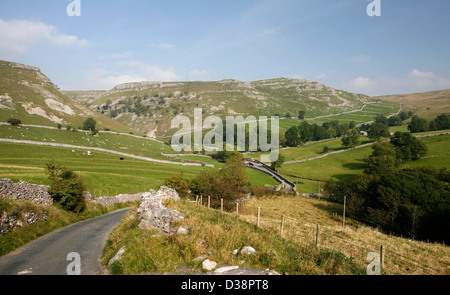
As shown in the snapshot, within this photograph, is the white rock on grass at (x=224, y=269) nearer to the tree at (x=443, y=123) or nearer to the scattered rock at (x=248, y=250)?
the scattered rock at (x=248, y=250)

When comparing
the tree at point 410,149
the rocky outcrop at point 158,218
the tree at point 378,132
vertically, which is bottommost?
the tree at point 410,149

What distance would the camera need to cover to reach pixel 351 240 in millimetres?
17344

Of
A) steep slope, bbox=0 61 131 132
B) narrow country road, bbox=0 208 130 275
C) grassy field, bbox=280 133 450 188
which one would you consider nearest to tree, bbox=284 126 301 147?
grassy field, bbox=280 133 450 188

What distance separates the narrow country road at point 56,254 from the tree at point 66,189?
22.7 ft

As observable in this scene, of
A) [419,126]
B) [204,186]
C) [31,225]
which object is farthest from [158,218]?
[419,126]

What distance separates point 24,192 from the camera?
843 inches

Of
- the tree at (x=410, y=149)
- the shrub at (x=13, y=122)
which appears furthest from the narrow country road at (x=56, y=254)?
the shrub at (x=13, y=122)

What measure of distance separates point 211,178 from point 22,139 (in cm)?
7958

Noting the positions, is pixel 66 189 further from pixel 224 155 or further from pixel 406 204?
pixel 224 155

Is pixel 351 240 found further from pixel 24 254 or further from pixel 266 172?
pixel 266 172

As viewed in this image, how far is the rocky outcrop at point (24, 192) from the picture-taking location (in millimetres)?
19764

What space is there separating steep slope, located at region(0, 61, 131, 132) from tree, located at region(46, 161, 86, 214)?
10239cm

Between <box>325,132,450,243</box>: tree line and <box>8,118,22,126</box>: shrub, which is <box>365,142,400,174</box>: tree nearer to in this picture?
<box>325,132,450,243</box>: tree line
